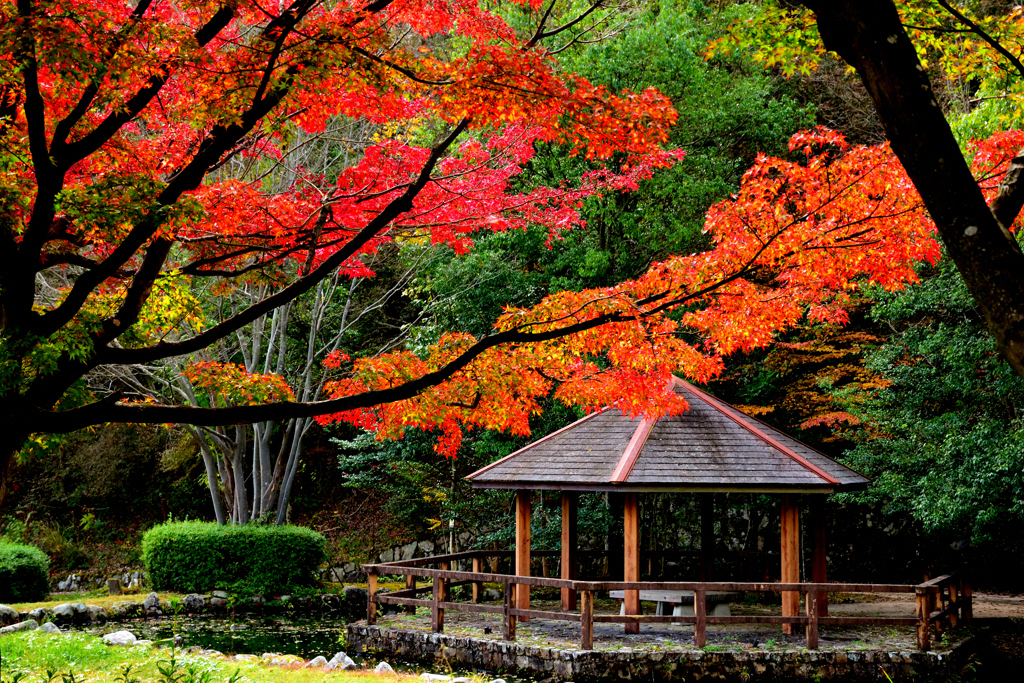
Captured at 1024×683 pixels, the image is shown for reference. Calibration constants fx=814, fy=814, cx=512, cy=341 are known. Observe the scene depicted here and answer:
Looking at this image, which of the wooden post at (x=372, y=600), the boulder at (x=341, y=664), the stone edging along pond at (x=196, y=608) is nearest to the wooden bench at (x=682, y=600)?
the wooden post at (x=372, y=600)

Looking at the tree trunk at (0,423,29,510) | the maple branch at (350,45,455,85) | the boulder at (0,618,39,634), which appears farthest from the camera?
the boulder at (0,618,39,634)

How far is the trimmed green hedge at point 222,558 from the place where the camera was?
13.6 metres

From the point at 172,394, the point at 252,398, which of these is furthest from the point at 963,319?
the point at 172,394

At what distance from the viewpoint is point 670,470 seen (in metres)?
9.85

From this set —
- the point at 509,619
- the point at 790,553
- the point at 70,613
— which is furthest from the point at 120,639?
the point at 790,553

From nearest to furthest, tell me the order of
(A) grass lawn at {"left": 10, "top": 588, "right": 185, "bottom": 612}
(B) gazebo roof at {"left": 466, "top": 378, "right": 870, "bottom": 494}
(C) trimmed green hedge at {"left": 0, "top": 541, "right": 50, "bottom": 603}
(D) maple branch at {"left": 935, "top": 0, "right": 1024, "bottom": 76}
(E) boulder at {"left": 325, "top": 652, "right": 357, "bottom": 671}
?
(D) maple branch at {"left": 935, "top": 0, "right": 1024, "bottom": 76} → (E) boulder at {"left": 325, "top": 652, "right": 357, "bottom": 671} → (B) gazebo roof at {"left": 466, "top": 378, "right": 870, "bottom": 494} → (A) grass lawn at {"left": 10, "top": 588, "right": 185, "bottom": 612} → (C) trimmed green hedge at {"left": 0, "top": 541, "right": 50, "bottom": 603}

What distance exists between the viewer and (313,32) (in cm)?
470

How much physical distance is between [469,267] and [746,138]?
6.03 m

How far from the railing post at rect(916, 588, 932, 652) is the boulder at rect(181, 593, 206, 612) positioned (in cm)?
1038

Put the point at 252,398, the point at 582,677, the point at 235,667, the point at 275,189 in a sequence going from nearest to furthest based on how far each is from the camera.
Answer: the point at 252,398 → the point at 235,667 → the point at 582,677 → the point at 275,189

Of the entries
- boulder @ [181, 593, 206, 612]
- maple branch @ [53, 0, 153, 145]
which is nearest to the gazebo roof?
boulder @ [181, 593, 206, 612]

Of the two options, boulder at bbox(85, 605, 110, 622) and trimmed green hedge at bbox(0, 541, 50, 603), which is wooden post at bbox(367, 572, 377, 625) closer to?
boulder at bbox(85, 605, 110, 622)

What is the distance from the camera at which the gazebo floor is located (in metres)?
9.06

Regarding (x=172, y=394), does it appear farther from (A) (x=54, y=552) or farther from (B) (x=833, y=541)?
(B) (x=833, y=541)
